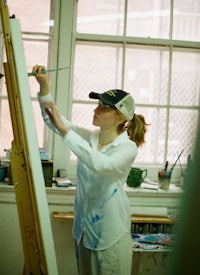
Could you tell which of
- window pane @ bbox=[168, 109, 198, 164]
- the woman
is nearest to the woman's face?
the woman

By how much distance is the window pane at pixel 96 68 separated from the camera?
286 centimetres

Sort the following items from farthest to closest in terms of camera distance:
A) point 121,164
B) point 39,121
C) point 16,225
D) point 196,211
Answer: point 39,121, point 16,225, point 121,164, point 196,211

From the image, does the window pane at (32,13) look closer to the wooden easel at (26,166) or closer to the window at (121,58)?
the window at (121,58)

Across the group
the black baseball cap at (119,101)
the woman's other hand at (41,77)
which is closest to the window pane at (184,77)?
the black baseball cap at (119,101)

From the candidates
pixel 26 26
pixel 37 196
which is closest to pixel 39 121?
pixel 26 26

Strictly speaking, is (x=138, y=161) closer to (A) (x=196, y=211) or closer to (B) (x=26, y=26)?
(B) (x=26, y=26)

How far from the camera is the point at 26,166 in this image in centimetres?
143

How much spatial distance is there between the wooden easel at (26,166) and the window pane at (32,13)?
1424 millimetres

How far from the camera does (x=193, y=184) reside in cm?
31

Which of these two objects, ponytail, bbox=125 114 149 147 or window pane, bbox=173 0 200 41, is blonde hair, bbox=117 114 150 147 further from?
window pane, bbox=173 0 200 41

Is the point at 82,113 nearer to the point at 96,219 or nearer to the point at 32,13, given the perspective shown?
the point at 32,13

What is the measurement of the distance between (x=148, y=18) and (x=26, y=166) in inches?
74.7

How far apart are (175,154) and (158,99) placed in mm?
459

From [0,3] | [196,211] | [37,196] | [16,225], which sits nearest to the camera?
[196,211]
